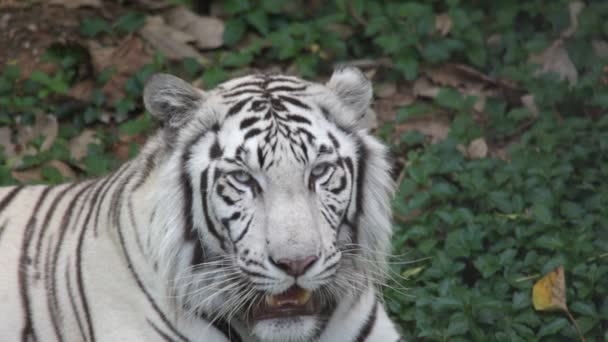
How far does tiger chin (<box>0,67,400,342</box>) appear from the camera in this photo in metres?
2.70

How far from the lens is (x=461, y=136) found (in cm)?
469

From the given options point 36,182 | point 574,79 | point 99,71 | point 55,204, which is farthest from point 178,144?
point 574,79

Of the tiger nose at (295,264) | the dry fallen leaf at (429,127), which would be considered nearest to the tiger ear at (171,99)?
the tiger nose at (295,264)

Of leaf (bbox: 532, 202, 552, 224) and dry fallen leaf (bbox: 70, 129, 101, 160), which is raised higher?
dry fallen leaf (bbox: 70, 129, 101, 160)

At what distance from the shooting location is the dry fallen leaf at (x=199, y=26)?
17.7 feet

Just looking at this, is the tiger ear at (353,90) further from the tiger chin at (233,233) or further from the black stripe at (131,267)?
the black stripe at (131,267)

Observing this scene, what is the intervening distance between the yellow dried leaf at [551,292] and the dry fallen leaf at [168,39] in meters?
2.48

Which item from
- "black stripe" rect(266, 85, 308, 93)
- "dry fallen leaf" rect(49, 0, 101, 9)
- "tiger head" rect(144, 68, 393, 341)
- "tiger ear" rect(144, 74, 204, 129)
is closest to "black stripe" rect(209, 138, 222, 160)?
"tiger head" rect(144, 68, 393, 341)

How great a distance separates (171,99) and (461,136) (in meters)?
2.17

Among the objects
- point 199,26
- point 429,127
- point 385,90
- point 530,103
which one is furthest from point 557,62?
point 199,26

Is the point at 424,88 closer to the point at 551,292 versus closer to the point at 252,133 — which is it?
the point at 551,292

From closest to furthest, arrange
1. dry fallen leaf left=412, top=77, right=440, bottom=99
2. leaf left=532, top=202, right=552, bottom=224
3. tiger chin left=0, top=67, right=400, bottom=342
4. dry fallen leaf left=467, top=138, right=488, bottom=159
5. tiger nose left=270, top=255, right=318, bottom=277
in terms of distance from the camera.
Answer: tiger nose left=270, top=255, right=318, bottom=277 < tiger chin left=0, top=67, right=400, bottom=342 < leaf left=532, top=202, right=552, bottom=224 < dry fallen leaf left=467, top=138, right=488, bottom=159 < dry fallen leaf left=412, top=77, right=440, bottom=99

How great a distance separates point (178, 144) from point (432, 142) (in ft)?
7.23

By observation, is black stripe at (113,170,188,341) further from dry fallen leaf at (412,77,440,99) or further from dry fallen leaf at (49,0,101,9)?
dry fallen leaf at (49,0,101,9)
